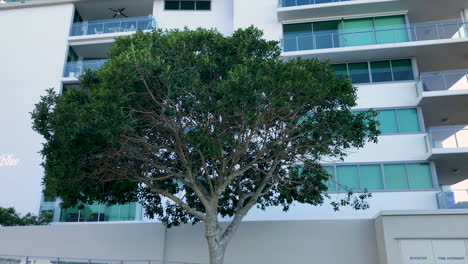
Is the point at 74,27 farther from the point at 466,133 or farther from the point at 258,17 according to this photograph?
the point at 466,133

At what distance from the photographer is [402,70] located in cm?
2289

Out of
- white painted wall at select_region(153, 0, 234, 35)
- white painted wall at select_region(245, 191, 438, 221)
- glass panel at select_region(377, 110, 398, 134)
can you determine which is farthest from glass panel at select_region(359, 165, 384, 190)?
white painted wall at select_region(153, 0, 234, 35)

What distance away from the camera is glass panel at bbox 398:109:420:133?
70.8 ft

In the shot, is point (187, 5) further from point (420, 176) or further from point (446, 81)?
point (420, 176)

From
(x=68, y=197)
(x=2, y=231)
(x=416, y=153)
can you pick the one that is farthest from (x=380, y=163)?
(x=2, y=231)

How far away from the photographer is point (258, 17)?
2472cm

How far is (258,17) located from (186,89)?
40.5 ft

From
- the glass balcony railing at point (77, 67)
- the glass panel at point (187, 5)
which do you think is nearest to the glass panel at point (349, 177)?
the glass panel at point (187, 5)

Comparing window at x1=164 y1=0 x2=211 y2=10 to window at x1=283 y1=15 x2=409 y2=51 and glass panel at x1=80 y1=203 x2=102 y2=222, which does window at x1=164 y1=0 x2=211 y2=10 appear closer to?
window at x1=283 y1=15 x2=409 y2=51

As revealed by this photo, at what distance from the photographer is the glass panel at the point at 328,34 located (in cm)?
2323

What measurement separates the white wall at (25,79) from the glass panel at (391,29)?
17.8m

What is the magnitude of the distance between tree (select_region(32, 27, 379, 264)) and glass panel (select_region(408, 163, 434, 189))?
18.6 feet

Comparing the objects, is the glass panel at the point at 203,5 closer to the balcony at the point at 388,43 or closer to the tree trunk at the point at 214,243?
the balcony at the point at 388,43

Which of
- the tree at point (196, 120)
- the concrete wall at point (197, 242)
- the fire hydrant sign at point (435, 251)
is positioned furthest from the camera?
the concrete wall at point (197, 242)
